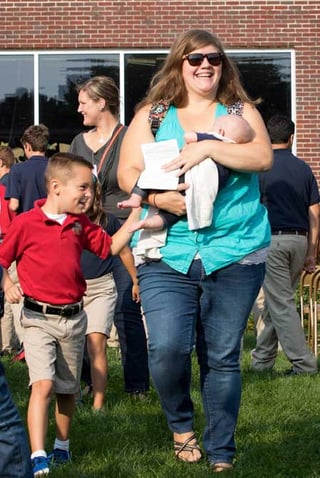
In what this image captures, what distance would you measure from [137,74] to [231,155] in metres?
11.2

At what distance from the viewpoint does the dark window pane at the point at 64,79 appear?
1608 cm

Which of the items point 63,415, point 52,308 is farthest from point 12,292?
point 63,415

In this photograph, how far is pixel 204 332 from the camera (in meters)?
5.50

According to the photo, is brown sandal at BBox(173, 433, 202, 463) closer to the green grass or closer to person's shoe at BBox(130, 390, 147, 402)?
the green grass

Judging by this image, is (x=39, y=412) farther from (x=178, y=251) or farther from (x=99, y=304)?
(x=99, y=304)

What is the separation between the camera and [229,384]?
5477mm

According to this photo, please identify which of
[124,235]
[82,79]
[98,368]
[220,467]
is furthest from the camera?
[82,79]

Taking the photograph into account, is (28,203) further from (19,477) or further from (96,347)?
(19,477)

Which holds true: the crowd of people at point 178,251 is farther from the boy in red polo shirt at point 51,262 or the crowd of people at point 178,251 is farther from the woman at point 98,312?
the woman at point 98,312

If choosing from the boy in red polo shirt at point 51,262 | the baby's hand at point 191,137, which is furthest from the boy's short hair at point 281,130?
the baby's hand at point 191,137

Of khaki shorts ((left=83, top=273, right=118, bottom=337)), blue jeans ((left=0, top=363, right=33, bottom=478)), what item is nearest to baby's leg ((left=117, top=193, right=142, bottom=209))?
blue jeans ((left=0, top=363, right=33, bottom=478))

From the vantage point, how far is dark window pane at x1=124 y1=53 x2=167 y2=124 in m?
16.2

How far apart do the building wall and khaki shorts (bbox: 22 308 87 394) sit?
10.8m

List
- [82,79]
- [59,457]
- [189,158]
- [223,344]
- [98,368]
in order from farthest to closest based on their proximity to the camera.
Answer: [82,79]
[98,368]
[59,457]
[223,344]
[189,158]
